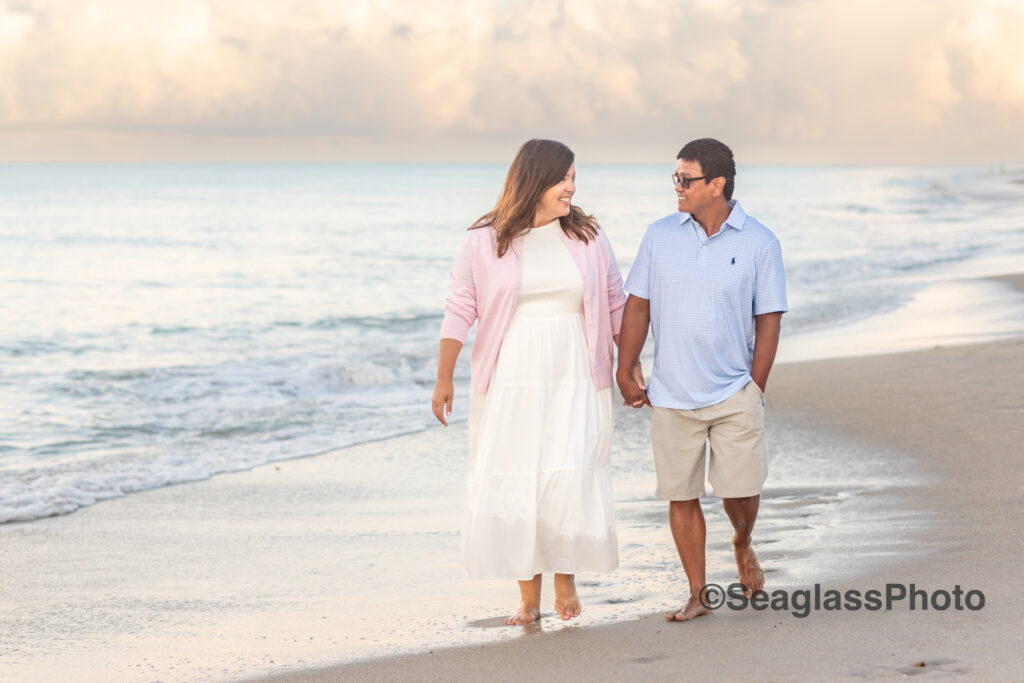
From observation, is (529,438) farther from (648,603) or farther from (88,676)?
(88,676)

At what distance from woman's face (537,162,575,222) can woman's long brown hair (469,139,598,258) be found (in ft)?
0.05

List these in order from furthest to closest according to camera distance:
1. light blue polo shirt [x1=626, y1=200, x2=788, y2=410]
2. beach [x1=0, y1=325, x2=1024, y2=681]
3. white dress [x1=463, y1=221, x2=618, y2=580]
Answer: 1. white dress [x1=463, y1=221, x2=618, y2=580]
2. light blue polo shirt [x1=626, y1=200, x2=788, y2=410]
3. beach [x1=0, y1=325, x2=1024, y2=681]

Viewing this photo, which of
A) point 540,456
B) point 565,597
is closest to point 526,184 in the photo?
point 540,456

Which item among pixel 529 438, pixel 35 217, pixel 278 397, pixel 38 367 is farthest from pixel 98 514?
pixel 35 217

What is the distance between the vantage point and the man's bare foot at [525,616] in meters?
4.18

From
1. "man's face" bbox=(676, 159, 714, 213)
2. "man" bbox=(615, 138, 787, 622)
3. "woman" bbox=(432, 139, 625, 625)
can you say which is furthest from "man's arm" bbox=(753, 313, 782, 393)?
"woman" bbox=(432, 139, 625, 625)

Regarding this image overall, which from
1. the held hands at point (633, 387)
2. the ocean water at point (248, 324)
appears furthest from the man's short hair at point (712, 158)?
the ocean water at point (248, 324)

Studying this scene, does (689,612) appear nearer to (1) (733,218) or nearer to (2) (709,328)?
(2) (709,328)

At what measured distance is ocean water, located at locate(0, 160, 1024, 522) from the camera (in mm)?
8984

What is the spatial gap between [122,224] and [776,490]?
48547 mm

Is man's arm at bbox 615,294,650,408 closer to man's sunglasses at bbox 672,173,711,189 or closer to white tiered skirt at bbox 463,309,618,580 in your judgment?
white tiered skirt at bbox 463,309,618,580

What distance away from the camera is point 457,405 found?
10070mm

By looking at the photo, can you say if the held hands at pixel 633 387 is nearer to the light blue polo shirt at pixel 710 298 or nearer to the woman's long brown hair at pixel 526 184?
the light blue polo shirt at pixel 710 298

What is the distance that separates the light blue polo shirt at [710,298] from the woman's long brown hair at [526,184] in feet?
1.47
